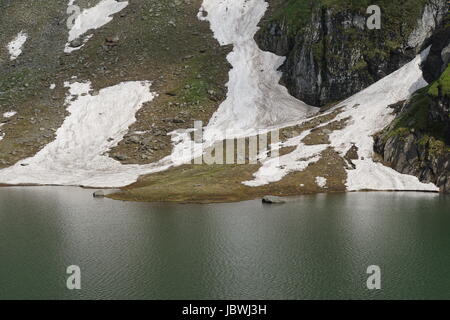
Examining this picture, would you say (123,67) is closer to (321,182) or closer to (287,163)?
(287,163)

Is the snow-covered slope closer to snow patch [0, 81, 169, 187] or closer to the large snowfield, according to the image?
the large snowfield

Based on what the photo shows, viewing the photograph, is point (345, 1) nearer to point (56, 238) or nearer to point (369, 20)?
point (369, 20)

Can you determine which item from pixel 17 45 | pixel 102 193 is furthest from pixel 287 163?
pixel 17 45

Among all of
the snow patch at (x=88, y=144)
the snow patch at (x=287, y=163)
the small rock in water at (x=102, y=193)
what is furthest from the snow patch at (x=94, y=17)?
the snow patch at (x=287, y=163)

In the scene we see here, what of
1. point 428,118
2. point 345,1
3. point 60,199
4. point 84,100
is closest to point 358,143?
point 428,118

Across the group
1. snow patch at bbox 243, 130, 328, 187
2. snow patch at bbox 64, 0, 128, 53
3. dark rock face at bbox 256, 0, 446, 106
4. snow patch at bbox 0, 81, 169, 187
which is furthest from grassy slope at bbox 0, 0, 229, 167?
snow patch at bbox 243, 130, 328, 187

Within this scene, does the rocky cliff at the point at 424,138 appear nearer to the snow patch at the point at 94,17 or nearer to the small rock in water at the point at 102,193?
the small rock in water at the point at 102,193
